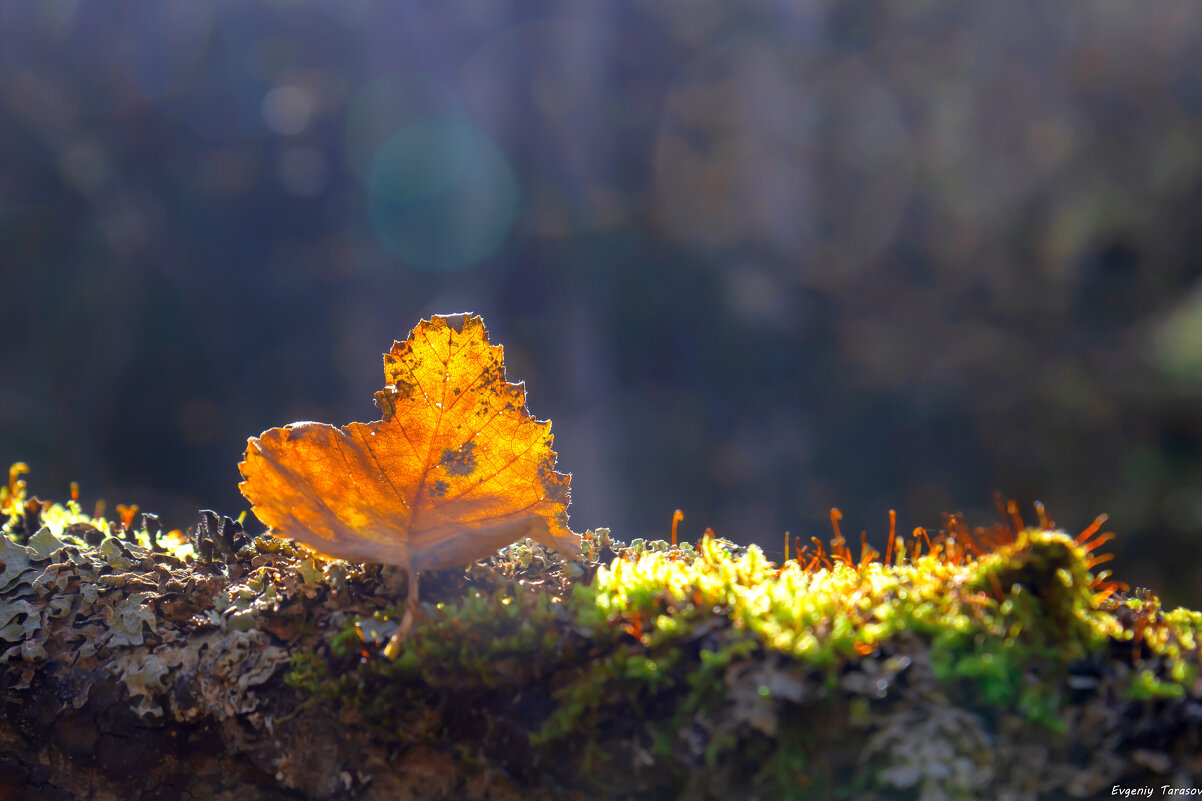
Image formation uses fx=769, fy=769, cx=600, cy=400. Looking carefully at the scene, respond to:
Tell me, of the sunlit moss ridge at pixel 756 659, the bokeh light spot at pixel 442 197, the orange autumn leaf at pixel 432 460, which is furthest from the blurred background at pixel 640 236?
the orange autumn leaf at pixel 432 460

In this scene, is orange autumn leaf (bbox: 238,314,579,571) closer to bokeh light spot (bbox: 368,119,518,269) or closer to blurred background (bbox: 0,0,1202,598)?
blurred background (bbox: 0,0,1202,598)

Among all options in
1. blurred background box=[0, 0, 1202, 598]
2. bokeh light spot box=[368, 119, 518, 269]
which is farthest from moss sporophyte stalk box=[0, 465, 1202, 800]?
bokeh light spot box=[368, 119, 518, 269]

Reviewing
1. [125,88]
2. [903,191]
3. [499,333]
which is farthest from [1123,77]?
[125,88]

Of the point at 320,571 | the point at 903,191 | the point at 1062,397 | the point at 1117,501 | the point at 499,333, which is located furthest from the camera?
the point at 499,333

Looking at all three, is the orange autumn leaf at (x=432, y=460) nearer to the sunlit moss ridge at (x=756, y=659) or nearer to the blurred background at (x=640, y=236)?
the sunlit moss ridge at (x=756, y=659)

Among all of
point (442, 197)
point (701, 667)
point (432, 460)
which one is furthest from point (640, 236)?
point (701, 667)

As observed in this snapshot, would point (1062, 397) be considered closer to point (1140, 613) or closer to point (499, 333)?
point (499, 333)
